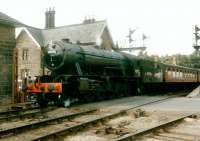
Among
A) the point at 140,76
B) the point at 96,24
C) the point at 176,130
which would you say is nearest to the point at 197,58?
the point at 96,24

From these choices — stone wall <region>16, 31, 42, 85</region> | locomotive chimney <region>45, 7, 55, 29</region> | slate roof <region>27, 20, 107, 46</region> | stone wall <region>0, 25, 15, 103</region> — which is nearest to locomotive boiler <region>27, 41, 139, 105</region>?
stone wall <region>0, 25, 15, 103</region>

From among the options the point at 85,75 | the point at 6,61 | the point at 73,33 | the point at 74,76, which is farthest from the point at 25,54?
the point at 74,76

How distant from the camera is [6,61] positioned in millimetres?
15828

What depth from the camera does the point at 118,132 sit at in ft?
24.0

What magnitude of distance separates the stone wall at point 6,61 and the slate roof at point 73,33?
17.7 meters

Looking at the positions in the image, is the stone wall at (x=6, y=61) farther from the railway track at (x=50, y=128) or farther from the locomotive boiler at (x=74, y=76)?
the railway track at (x=50, y=128)

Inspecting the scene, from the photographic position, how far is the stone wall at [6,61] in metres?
15.5

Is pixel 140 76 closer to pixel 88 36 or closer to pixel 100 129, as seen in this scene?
pixel 100 129

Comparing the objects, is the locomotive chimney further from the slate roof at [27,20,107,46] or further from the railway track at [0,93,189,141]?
the railway track at [0,93,189,141]

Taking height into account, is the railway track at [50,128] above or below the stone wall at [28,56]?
below

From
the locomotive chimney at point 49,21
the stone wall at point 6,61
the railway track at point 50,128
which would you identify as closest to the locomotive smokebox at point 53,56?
the stone wall at point 6,61

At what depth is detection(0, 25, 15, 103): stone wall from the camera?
15547 mm

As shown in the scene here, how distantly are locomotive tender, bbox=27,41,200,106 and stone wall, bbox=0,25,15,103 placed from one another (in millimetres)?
2626

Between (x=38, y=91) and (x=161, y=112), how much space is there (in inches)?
206
